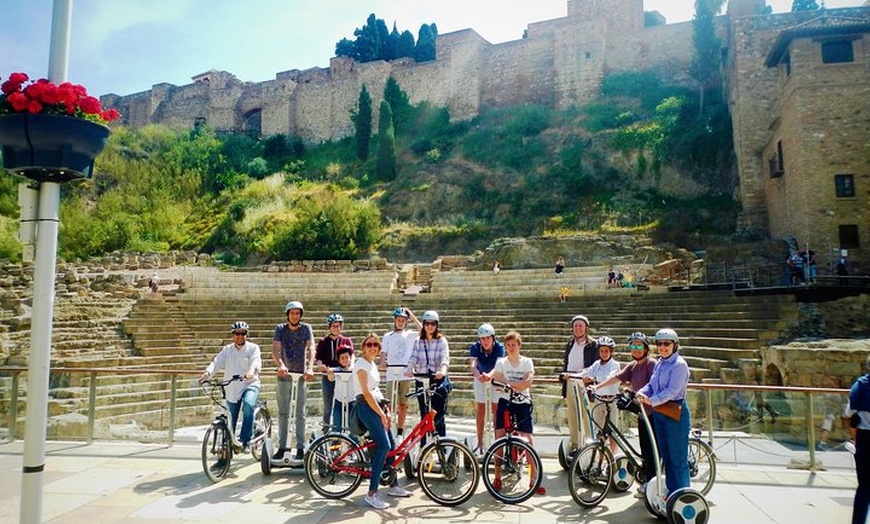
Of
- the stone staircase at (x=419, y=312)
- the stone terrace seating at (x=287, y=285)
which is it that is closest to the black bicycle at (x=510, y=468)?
the stone staircase at (x=419, y=312)

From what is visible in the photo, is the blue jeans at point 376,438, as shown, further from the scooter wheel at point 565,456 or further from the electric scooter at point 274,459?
the scooter wheel at point 565,456

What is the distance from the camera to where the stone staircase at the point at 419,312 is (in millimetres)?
9627

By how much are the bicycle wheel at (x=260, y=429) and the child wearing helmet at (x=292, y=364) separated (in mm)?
307

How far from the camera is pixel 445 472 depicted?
19.2 ft

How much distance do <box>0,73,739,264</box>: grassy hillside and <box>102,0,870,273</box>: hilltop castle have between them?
85.8 inches

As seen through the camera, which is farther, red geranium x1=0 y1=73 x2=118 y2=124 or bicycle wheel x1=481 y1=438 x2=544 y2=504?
bicycle wheel x1=481 y1=438 x2=544 y2=504

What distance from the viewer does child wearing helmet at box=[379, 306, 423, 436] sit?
7.10 m

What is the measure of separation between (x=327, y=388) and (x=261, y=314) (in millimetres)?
13232

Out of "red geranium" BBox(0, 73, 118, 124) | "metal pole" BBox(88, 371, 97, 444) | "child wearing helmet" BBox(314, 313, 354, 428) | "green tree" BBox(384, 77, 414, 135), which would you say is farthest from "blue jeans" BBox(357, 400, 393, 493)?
"green tree" BBox(384, 77, 414, 135)

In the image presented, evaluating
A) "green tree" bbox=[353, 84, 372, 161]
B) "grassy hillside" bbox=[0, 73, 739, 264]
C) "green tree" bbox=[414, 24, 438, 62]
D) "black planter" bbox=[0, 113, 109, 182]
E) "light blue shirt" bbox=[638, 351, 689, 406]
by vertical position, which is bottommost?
"light blue shirt" bbox=[638, 351, 689, 406]

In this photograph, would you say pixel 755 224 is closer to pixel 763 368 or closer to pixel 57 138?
pixel 763 368

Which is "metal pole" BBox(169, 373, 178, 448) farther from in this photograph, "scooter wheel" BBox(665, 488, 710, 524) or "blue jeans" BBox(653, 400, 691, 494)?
"scooter wheel" BBox(665, 488, 710, 524)

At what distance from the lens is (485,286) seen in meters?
22.6

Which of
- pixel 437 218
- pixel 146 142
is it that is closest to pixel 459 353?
pixel 437 218
